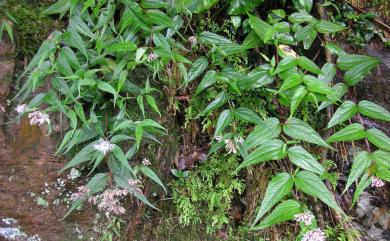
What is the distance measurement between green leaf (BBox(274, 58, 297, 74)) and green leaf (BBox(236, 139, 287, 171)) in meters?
0.35

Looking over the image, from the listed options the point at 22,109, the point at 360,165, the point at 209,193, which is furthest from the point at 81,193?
the point at 360,165

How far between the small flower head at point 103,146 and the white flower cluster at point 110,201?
0.17 m

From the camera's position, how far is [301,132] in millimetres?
1575

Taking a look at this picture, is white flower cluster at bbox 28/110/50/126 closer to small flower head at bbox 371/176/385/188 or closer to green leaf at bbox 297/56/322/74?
green leaf at bbox 297/56/322/74

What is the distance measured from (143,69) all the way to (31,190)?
730 millimetres

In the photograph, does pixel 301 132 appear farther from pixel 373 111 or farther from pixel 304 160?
pixel 373 111

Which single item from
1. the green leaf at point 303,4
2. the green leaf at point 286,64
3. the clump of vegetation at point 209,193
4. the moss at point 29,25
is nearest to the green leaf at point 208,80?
the green leaf at point 286,64

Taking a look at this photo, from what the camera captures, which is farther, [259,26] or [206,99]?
[206,99]

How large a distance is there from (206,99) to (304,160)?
606 mm

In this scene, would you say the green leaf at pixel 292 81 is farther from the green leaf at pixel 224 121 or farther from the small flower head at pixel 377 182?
the small flower head at pixel 377 182

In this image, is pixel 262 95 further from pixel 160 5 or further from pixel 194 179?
pixel 160 5

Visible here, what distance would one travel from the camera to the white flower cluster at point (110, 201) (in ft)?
5.04

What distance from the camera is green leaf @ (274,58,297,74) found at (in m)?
1.69

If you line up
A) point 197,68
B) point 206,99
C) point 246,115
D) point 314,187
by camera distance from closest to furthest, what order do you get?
point 314,187 → point 246,115 → point 197,68 → point 206,99
